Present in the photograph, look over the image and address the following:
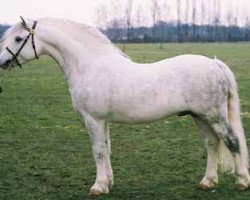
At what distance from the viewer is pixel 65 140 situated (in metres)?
10.6

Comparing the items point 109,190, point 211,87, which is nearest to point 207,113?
point 211,87

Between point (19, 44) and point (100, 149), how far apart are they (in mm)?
1700

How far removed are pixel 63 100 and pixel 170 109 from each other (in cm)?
1112

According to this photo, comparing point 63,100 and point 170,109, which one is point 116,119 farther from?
point 63,100

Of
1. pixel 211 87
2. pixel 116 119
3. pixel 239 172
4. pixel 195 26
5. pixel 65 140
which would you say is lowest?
pixel 195 26

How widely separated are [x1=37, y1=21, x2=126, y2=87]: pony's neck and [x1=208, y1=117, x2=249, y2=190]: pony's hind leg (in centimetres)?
166

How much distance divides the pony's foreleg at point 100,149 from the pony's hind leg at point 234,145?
4.60 feet

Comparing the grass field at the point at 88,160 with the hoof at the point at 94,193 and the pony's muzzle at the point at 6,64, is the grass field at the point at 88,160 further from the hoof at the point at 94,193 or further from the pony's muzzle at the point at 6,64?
the pony's muzzle at the point at 6,64

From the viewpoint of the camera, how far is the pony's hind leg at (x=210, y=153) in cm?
Result: 703

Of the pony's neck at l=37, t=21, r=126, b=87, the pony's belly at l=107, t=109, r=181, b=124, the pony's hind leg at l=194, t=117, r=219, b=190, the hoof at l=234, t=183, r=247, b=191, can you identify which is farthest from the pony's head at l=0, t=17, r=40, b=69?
the hoof at l=234, t=183, r=247, b=191

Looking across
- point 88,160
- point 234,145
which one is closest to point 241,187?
point 234,145

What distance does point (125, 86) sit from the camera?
21.4 feet

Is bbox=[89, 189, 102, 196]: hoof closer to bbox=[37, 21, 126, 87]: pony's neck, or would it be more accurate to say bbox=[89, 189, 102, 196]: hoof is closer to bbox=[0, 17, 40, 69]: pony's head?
bbox=[37, 21, 126, 87]: pony's neck

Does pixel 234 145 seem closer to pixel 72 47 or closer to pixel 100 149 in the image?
pixel 100 149
